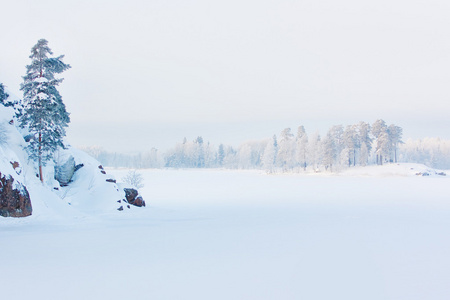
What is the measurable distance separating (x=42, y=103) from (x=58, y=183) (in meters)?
5.65

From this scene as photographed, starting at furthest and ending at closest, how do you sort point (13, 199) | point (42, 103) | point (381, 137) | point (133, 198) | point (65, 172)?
point (381, 137)
point (133, 198)
point (65, 172)
point (42, 103)
point (13, 199)

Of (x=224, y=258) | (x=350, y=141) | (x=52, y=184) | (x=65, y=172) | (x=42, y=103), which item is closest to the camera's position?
(x=224, y=258)

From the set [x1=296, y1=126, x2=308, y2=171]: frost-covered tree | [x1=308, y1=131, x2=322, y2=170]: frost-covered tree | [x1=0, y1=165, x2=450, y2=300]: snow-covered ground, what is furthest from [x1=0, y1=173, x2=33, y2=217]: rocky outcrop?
[x1=296, y1=126, x2=308, y2=171]: frost-covered tree

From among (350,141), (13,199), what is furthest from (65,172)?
(350,141)

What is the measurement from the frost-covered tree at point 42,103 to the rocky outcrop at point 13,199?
492 cm

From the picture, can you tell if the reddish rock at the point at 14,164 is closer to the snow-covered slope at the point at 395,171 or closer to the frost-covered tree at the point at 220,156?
the snow-covered slope at the point at 395,171

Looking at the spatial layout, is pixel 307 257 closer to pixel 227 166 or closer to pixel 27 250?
pixel 27 250

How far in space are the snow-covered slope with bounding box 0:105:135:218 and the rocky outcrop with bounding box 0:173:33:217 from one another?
391 millimetres

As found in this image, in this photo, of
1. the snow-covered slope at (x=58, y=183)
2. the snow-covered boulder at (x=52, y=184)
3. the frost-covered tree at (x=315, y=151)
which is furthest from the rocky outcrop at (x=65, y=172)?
the frost-covered tree at (x=315, y=151)

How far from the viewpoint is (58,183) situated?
23500mm

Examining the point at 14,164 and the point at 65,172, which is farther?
the point at 65,172

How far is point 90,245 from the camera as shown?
1157 cm

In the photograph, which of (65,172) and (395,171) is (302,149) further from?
(65,172)

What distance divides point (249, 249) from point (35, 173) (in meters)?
17.3
